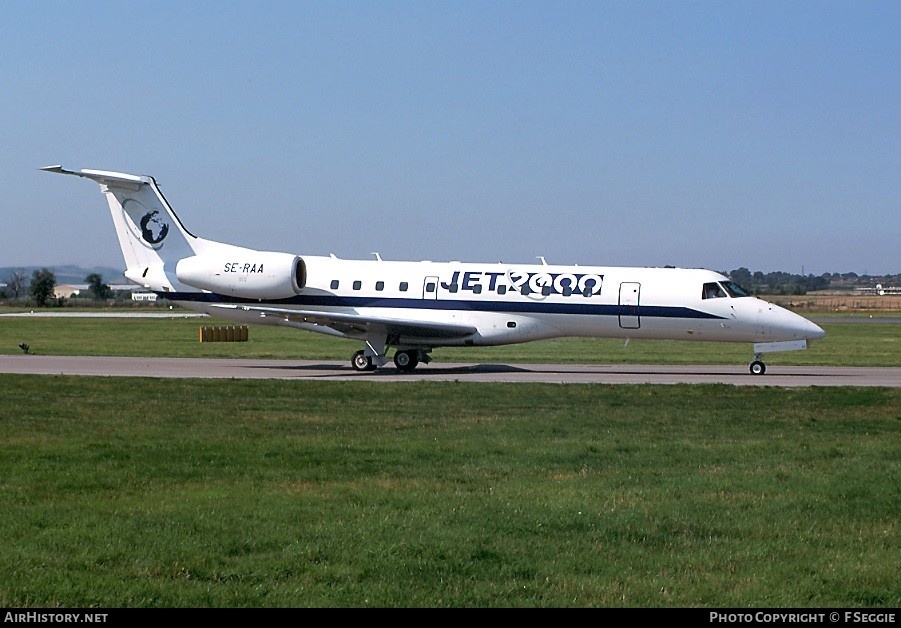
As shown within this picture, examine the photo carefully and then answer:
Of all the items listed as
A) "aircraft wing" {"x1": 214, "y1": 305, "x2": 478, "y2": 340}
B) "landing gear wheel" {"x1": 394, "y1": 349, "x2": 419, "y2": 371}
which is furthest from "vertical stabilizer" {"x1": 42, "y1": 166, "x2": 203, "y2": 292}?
"landing gear wheel" {"x1": 394, "y1": 349, "x2": 419, "y2": 371}

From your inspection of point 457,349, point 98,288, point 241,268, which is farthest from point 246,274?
point 98,288

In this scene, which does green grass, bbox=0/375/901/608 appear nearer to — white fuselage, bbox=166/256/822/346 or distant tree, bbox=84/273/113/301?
white fuselage, bbox=166/256/822/346

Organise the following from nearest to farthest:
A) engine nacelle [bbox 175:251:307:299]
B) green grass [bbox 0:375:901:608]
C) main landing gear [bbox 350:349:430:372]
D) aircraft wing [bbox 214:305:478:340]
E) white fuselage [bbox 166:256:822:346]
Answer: green grass [bbox 0:375:901:608] < white fuselage [bbox 166:256:822:346] < aircraft wing [bbox 214:305:478:340] < main landing gear [bbox 350:349:430:372] < engine nacelle [bbox 175:251:307:299]

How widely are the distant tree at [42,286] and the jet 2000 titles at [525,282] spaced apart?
Result: 84.5 meters

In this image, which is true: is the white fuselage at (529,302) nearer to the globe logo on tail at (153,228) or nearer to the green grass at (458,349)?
the globe logo on tail at (153,228)

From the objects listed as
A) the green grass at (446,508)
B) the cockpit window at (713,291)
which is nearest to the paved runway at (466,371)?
the cockpit window at (713,291)

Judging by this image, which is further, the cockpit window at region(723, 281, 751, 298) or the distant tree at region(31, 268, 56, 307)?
the distant tree at region(31, 268, 56, 307)

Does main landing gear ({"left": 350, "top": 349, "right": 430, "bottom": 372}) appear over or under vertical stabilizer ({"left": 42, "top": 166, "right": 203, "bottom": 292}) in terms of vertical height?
under

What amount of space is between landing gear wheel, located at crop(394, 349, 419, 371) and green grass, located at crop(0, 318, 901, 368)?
15.7 ft

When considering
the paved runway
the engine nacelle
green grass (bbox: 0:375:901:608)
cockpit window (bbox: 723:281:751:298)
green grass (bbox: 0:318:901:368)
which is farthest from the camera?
green grass (bbox: 0:318:901:368)

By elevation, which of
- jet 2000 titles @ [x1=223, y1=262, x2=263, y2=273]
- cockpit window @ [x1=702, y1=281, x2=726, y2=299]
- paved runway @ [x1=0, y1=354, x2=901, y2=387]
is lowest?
paved runway @ [x1=0, y1=354, x2=901, y2=387]

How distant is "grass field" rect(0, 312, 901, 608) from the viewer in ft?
25.5

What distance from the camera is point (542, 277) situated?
3022cm
